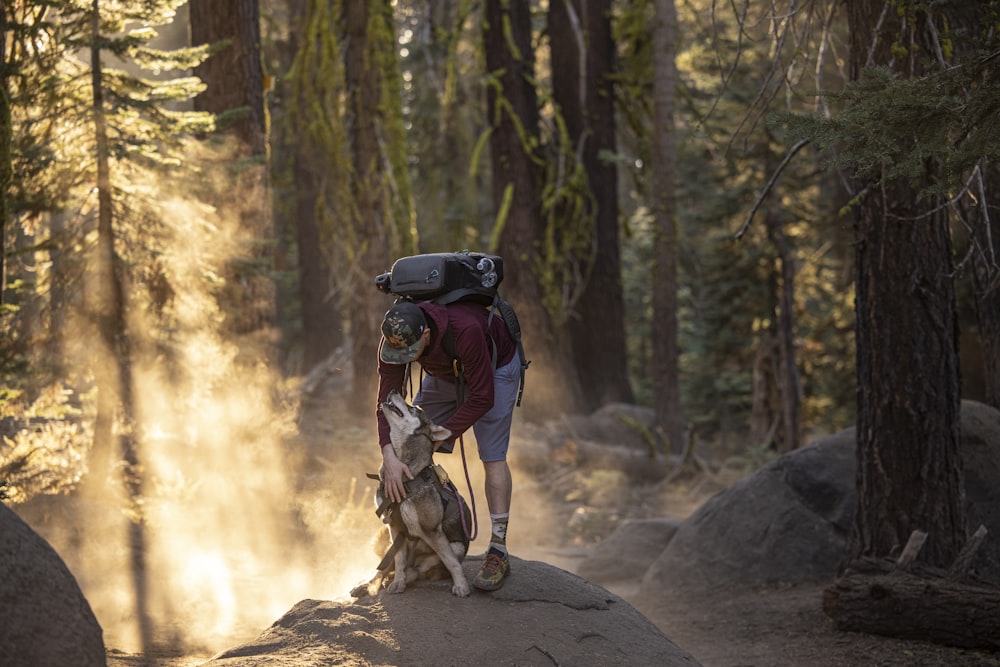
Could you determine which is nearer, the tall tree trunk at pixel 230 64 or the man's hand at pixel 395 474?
the man's hand at pixel 395 474

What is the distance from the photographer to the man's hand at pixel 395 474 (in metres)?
5.77

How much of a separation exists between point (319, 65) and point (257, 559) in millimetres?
9062

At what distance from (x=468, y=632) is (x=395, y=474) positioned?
40.7 inches

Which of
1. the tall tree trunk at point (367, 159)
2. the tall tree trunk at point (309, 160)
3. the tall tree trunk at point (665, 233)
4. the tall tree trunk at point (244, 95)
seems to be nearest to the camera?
the tall tree trunk at point (244, 95)

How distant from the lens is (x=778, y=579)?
9602 millimetres

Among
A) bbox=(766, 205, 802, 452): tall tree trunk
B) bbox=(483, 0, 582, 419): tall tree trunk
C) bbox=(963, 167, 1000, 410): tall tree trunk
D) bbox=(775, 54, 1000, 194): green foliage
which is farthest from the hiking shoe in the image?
bbox=(766, 205, 802, 452): tall tree trunk

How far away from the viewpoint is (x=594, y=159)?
19.5 m

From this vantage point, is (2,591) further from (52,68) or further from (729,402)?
(729,402)

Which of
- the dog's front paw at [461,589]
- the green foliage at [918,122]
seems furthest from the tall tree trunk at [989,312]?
the dog's front paw at [461,589]

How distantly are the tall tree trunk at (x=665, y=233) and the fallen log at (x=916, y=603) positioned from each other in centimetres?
937

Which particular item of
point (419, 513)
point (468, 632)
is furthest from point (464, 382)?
point (468, 632)

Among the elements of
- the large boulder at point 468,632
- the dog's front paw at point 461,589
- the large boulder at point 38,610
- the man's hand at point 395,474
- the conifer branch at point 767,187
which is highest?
the conifer branch at point 767,187

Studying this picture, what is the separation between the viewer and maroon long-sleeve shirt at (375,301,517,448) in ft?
18.9

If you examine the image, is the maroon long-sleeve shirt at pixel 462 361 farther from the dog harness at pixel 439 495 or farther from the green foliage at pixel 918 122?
the green foliage at pixel 918 122
